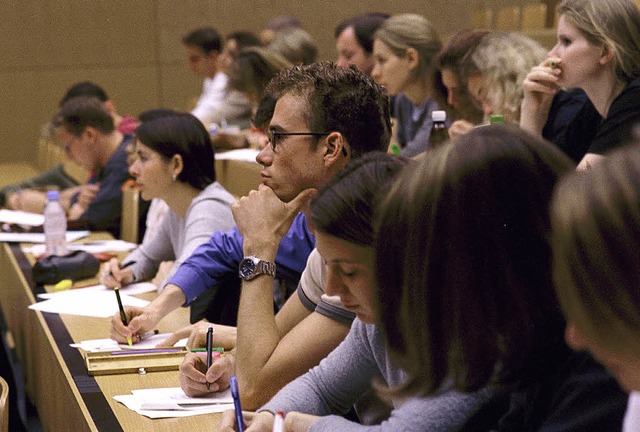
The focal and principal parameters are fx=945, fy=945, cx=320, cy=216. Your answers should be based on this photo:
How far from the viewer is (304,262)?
241 cm

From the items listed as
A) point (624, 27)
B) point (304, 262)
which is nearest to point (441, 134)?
point (624, 27)

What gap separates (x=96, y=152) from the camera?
491cm

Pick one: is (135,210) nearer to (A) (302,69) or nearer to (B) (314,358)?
(A) (302,69)

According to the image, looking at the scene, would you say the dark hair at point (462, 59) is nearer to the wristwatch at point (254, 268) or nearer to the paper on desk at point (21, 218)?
the wristwatch at point (254, 268)

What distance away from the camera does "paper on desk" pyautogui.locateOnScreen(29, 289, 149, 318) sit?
2844 mm

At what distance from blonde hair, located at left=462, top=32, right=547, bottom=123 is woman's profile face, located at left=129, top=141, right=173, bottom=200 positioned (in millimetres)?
1215

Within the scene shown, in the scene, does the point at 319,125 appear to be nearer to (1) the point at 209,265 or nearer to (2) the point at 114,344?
(1) the point at 209,265

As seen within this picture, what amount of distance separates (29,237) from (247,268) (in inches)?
95.9

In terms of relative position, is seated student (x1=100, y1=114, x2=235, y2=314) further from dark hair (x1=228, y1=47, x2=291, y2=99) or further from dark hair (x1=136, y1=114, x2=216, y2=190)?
dark hair (x1=228, y1=47, x2=291, y2=99)

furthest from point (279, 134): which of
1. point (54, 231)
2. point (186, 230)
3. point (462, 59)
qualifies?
point (54, 231)

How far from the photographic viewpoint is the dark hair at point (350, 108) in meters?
2.17

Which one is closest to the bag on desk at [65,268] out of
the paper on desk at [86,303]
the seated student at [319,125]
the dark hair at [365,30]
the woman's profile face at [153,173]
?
the paper on desk at [86,303]

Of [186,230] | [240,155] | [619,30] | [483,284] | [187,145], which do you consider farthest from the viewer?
[240,155]

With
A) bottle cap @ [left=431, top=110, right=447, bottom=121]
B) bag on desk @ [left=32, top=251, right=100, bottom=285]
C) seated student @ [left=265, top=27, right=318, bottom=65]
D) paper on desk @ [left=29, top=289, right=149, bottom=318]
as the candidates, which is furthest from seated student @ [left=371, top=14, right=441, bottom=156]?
paper on desk @ [left=29, top=289, right=149, bottom=318]
